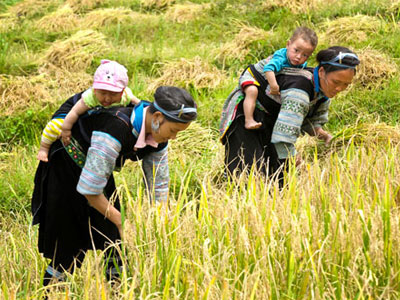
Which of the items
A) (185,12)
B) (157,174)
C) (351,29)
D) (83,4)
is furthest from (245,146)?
(83,4)

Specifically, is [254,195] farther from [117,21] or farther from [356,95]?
[117,21]

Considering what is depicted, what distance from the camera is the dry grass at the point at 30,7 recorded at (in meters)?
10.9

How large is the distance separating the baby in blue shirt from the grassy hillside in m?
0.38

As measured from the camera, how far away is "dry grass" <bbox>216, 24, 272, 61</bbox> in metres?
6.93

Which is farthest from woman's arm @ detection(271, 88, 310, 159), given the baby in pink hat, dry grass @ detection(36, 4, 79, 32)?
dry grass @ detection(36, 4, 79, 32)

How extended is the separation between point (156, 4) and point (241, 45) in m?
3.51

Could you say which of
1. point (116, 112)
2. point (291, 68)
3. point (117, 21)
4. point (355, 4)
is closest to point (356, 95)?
point (291, 68)

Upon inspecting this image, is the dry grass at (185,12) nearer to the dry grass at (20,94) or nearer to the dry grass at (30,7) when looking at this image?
the dry grass at (30,7)

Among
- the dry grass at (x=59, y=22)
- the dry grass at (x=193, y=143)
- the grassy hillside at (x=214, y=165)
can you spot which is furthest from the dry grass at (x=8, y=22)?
the dry grass at (x=193, y=143)

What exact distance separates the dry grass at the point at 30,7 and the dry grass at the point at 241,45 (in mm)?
4999

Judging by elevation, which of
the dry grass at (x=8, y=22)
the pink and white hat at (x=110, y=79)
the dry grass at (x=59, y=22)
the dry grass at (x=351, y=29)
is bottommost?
the dry grass at (x=8, y=22)

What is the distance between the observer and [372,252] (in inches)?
88.4

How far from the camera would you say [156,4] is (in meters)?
10.1

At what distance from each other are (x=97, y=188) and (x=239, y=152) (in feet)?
3.67
